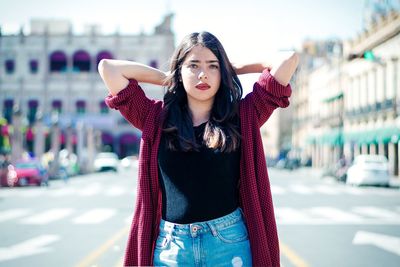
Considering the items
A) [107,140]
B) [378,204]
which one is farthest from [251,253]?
[107,140]

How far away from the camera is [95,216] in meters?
13.5

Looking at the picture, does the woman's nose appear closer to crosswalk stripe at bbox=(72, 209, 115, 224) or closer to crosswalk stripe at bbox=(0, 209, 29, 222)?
crosswalk stripe at bbox=(72, 209, 115, 224)

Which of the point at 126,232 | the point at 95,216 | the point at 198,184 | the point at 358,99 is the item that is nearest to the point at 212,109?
the point at 198,184

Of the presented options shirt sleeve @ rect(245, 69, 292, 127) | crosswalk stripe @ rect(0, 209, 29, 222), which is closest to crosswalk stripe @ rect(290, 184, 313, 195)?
crosswalk stripe @ rect(0, 209, 29, 222)

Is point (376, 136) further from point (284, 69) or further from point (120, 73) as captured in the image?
point (120, 73)

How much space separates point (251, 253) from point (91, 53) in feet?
215

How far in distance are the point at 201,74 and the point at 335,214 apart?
11731 mm

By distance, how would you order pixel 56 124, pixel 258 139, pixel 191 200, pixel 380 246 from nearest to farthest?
pixel 191 200 → pixel 258 139 → pixel 380 246 → pixel 56 124

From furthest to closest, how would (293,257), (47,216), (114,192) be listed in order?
(114,192), (47,216), (293,257)

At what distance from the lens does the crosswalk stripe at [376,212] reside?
13.3 metres

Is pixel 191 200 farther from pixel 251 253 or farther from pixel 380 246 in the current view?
pixel 380 246

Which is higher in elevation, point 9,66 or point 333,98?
point 9,66

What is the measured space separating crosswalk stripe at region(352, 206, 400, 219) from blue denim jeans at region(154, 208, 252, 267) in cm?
1141

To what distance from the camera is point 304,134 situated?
224 feet
